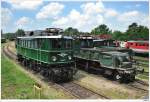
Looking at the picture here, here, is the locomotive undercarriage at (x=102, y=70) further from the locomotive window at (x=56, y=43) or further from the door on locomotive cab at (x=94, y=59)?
the locomotive window at (x=56, y=43)

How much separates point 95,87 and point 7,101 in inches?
248

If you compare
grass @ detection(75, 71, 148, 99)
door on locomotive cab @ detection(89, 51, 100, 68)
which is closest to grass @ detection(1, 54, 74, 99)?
grass @ detection(75, 71, 148, 99)

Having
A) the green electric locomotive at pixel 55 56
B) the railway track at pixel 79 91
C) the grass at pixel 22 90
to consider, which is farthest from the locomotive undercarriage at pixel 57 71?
the grass at pixel 22 90

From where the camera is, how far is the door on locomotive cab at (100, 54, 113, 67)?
1892cm

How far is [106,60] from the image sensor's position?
19.4 metres

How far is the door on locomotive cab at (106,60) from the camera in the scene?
62.1 feet

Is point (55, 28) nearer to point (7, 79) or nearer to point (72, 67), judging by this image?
point (72, 67)

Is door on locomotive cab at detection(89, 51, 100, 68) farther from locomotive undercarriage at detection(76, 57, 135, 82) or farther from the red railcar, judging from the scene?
the red railcar

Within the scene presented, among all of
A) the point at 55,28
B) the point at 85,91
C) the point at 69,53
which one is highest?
the point at 55,28

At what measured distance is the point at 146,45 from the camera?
36219 mm

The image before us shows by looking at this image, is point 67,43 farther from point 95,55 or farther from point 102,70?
point 102,70

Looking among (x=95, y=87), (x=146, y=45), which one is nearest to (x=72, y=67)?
(x=95, y=87)

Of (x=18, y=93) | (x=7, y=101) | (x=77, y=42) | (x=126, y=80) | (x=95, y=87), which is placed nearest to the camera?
(x=7, y=101)

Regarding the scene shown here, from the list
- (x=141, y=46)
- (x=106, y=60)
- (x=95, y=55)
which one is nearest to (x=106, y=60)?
(x=106, y=60)
